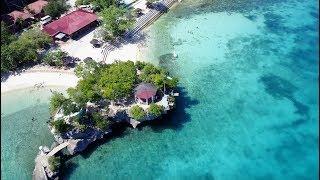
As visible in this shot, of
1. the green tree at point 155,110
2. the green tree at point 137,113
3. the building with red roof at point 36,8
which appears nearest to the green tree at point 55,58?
the building with red roof at point 36,8

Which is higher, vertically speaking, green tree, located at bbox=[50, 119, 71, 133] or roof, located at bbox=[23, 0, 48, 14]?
green tree, located at bbox=[50, 119, 71, 133]

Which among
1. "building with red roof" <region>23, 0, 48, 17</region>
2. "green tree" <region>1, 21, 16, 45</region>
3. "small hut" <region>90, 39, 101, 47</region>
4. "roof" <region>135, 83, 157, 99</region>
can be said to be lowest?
"building with red roof" <region>23, 0, 48, 17</region>

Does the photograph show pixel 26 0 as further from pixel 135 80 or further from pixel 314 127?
pixel 314 127

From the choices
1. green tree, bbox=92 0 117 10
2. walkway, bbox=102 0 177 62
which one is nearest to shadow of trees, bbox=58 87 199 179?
walkway, bbox=102 0 177 62

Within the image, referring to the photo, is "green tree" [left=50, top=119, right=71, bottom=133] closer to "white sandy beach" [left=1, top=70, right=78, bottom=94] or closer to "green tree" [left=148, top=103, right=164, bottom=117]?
"white sandy beach" [left=1, top=70, right=78, bottom=94]

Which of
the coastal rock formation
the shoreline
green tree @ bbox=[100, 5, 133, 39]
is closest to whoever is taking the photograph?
the coastal rock formation

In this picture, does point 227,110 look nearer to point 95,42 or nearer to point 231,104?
point 231,104

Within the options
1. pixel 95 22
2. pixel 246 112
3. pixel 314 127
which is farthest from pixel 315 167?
pixel 95 22

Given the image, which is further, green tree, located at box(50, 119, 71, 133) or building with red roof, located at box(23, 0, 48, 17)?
building with red roof, located at box(23, 0, 48, 17)
